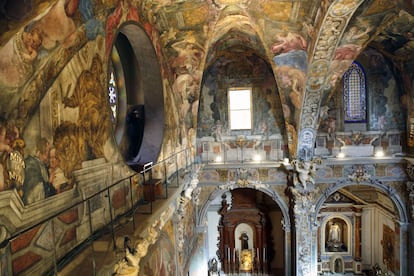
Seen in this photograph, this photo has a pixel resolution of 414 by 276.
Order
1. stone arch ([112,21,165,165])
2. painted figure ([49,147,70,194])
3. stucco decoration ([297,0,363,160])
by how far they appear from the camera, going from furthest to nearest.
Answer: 1. stone arch ([112,21,165,165])
2. stucco decoration ([297,0,363,160])
3. painted figure ([49,147,70,194])

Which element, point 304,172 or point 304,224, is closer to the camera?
point 304,172

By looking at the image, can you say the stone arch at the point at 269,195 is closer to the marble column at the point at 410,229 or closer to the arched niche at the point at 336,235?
the arched niche at the point at 336,235

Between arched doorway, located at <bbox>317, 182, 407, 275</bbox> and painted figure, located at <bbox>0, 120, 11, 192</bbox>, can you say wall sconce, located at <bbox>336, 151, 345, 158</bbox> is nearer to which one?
arched doorway, located at <bbox>317, 182, 407, 275</bbox>

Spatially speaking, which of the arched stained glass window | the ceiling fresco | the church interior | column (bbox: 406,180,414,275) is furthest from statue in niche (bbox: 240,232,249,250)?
Answer: the arched stained glass window

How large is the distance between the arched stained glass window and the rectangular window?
461cm

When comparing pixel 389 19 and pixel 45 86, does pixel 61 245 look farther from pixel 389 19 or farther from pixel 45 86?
pixel 389 19

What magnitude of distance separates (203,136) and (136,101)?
18.3 ft

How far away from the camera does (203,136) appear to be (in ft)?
48.0

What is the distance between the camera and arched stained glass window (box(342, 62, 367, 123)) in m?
14.2

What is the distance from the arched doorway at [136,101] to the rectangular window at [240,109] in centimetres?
604

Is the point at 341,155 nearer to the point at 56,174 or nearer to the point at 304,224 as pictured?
the point at 304,224

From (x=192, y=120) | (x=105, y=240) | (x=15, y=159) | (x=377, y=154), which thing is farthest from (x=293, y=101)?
(x=15, y=159)

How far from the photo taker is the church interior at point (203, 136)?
368 centimetres

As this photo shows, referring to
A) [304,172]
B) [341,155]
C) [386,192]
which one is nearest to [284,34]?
[304,172]
